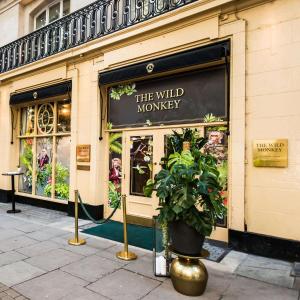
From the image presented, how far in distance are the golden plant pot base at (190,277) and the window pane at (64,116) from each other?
6024 millimetres

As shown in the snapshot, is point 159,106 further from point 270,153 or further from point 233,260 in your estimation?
point 233,260

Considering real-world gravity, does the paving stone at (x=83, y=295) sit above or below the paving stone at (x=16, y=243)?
below

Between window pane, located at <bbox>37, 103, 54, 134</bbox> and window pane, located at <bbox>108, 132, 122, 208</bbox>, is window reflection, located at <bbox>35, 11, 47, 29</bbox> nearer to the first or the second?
window pane, located at <bbox>37, 103, 54, 134</bbox>

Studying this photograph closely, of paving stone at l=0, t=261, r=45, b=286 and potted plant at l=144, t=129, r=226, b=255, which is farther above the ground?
potted plant at l=144, t=129, r=226, b=255

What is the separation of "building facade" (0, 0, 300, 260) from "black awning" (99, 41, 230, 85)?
1.0 inches

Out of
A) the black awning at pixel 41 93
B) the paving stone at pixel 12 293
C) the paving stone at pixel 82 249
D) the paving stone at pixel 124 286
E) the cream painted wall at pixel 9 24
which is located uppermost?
the cream painted wall at pixel 9 24

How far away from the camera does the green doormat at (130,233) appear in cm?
559

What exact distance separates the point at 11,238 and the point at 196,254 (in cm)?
402

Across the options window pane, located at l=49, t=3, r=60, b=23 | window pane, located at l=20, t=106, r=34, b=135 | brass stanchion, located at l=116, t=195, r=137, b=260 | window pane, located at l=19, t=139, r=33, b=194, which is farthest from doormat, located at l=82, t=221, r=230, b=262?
window pane, located at l=49, t=3, r=60, b=23

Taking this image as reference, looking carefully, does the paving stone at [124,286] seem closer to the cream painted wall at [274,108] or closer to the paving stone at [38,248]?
the paving stone at [38,248]

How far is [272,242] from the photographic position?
4.79 m

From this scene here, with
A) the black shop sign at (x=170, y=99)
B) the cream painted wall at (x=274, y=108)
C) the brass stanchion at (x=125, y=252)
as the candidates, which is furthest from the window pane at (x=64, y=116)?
the cream painted wall at (x=274, y=108)

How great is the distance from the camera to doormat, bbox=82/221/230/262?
199 inches

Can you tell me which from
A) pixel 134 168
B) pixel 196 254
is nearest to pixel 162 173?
pixel 196 254
